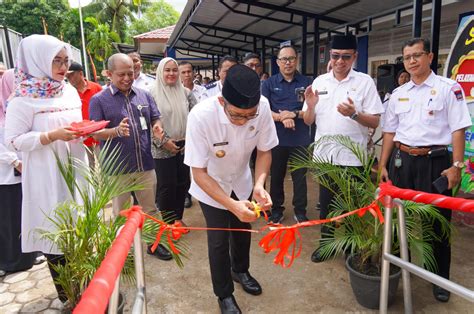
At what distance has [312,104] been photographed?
3.06m

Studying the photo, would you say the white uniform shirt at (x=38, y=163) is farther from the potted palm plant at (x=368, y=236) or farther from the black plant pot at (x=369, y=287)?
the black plant pot at (x=369, y=287)

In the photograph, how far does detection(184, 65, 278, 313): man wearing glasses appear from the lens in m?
1.86

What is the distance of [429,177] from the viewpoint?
2475mm

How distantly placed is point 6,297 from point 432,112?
11.1 feet

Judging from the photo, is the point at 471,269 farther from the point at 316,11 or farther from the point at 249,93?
the point at 316,11

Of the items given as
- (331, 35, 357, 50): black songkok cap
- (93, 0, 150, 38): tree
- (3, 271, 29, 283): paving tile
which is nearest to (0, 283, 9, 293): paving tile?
(3, 271, 29, 283): paving tile

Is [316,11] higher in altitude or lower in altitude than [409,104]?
higher

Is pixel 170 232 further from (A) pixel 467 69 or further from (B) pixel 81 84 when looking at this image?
(A) pixel 467 69

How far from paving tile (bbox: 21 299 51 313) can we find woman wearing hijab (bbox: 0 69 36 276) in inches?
23.4

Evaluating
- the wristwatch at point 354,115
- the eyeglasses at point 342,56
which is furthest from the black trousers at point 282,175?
the eyeglasses at point 342,56

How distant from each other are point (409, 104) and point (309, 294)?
5.17 ft

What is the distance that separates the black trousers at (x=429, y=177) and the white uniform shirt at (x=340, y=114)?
1.40ft

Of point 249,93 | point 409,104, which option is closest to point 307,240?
point 409,104

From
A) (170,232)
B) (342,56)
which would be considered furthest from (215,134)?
(342,56)
